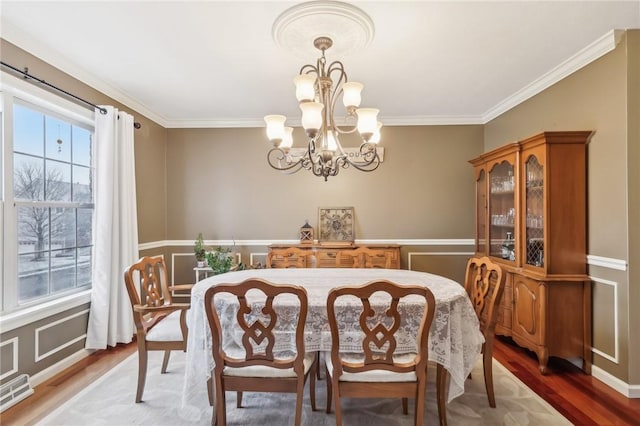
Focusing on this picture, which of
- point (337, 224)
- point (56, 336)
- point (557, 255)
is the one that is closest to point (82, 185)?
point (56, 336)

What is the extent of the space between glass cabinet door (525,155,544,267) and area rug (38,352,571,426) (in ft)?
3.53

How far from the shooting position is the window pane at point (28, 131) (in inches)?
96.1

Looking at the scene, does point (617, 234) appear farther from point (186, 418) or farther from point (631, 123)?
point (186, 418)

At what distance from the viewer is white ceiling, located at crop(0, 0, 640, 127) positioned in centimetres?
204

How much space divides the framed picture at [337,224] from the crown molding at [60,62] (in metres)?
2.55

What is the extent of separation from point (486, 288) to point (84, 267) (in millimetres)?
3485

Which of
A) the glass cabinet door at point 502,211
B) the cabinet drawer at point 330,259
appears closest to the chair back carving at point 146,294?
the cabinet drawer at point 330,259

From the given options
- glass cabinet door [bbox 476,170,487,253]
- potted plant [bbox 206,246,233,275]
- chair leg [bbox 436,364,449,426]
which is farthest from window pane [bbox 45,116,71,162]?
glass cabinet door [bbox 476,170,487,253]

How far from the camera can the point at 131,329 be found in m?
3.29

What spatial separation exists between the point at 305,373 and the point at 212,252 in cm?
271

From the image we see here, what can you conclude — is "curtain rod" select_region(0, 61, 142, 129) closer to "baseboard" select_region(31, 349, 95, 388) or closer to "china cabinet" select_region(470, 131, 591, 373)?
"baseboard" select_region(31, 349, 95, 388)

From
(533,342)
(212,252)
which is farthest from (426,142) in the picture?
(212,252)

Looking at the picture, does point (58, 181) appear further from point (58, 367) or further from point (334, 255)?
point (334, 255)

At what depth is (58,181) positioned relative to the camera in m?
2.82
